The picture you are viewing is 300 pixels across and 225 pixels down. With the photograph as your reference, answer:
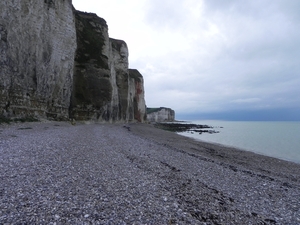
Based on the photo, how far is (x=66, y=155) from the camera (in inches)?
312

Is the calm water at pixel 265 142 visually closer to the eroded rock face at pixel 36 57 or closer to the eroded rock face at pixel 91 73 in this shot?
the eroded rock face at pixel 91 73

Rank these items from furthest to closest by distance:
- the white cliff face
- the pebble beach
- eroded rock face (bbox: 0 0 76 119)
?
the white cliff face, eroded rock face (bbox: 0 0 76 119), the pebble beach

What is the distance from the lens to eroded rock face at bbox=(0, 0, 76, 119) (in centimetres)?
1656

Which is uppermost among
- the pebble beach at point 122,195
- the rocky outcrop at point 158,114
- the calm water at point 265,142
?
the rocky outcrop at point 158,114

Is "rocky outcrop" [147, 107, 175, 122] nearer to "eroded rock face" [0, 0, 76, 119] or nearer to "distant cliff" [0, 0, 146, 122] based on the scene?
"distant cliff" [0, 0, 146, 122]

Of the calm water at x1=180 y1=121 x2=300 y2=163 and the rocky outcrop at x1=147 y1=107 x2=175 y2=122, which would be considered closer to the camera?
the calm water at x1=180 y1=121 x2=300 y2=163

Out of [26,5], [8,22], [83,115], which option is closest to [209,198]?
[8,22]

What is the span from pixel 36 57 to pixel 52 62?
2.95 m

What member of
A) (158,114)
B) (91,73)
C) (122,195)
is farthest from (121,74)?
(158,114)

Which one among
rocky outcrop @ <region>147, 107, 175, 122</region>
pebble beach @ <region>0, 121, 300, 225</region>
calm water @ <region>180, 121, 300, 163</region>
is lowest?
calm water @ <region>180, 121, 300, 163</region>

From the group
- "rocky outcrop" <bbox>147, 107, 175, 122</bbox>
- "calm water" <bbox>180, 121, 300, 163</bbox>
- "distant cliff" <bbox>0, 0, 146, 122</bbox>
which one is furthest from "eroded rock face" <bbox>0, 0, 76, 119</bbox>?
"rocky outcrop" <bbox>147, 107, 175, 122</bbox>

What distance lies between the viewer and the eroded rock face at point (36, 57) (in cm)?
1656

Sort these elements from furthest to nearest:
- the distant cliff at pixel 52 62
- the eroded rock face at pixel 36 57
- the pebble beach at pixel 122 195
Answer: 1. the distant cliff at pixel 52 62
2. the eroded rock face at pixel 36 57
3. the pebble beach at pixel 122 195

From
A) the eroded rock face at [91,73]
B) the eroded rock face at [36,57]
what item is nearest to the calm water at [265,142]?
the eroded rock face at [91,73]
